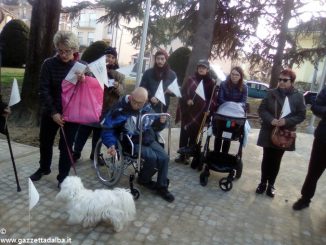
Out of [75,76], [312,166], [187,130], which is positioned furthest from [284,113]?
[75,76]

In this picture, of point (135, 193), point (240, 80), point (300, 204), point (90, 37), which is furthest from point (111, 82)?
point (90, 37)

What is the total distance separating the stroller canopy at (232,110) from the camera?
520 cm

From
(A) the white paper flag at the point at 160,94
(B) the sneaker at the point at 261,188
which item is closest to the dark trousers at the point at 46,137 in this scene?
(A) the white paper flag at the point at 160,94

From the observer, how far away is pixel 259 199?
521cm

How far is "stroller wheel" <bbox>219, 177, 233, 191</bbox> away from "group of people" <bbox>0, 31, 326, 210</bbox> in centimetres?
44

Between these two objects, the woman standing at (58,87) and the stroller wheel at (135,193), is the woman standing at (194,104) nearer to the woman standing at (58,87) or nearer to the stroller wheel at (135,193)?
the stroller wheel at (135,193)

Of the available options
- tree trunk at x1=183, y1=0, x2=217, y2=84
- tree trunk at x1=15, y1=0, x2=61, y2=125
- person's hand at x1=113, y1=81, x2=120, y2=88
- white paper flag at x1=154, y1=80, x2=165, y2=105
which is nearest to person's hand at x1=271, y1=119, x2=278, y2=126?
white paper flag at x1=154, y1=80, x2=165, y2=105

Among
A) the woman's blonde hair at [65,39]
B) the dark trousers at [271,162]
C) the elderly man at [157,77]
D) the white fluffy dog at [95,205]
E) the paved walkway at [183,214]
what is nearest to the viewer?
the white fluffy dog at [95,205]

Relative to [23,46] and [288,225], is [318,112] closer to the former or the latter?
[288,225]

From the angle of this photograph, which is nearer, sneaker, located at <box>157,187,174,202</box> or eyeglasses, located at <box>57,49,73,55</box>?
eyeglasses, located at <box>57,49,73,55</box>

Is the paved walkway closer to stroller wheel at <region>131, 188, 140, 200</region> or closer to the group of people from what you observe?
stroller wheel at <region>131, 188, 140, 200</region>

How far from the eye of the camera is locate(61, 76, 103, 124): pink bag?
432cm

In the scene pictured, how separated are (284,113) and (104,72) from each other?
235 cm

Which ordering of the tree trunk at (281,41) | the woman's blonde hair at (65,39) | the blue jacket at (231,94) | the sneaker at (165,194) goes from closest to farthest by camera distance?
1. the woman's blonde hair at (65,39)
2. the sneaker at (165,194)
3. the blue jacket at (231,94)
4. the tree trunk at (281,41)
